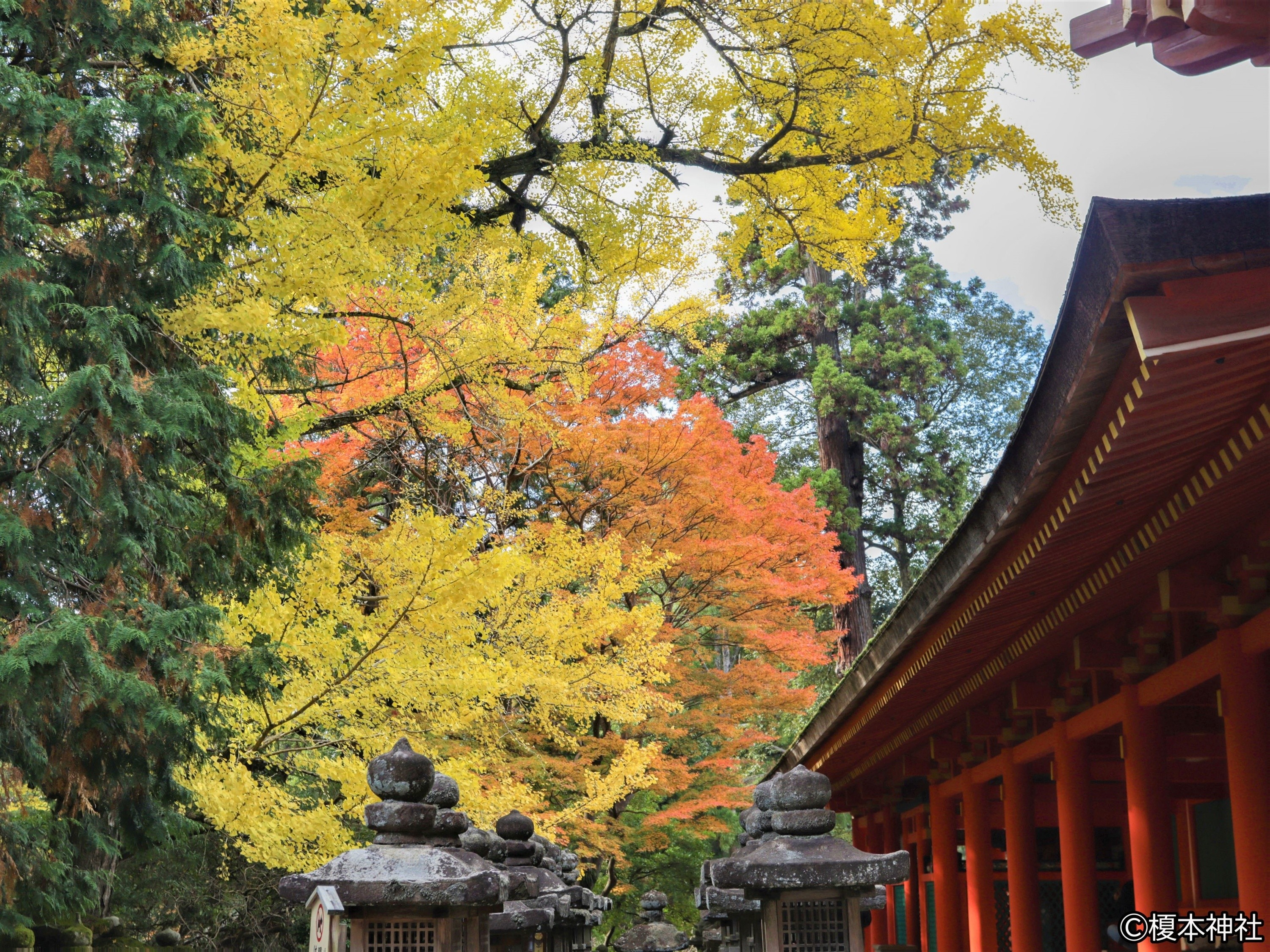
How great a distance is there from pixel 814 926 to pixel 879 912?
1496 centimetres

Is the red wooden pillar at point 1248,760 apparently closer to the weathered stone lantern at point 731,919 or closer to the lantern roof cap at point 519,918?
the weathered stone lantern at point 731,919

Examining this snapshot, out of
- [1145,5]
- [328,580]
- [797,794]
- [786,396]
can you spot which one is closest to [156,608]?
[328,580]

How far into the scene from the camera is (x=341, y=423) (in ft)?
27.1

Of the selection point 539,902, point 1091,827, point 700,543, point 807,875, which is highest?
point 700,543

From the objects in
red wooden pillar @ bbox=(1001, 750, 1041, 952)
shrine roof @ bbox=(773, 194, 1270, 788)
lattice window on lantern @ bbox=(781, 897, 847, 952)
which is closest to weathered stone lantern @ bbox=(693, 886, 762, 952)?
lattice window on lantern @ bbox=(781, 897, 847, 952)

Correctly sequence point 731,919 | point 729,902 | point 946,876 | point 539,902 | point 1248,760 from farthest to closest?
point 946,876 → point 731,919 → point 729,902 → point 539,902 → point 1248,760

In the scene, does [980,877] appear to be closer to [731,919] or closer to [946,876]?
[946,876]

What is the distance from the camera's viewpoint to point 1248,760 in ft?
16.8

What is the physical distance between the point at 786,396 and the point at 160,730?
1070 inches

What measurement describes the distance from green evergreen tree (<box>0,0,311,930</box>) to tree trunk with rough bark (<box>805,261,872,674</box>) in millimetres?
15852

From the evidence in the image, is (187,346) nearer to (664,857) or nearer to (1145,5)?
(1145,5)

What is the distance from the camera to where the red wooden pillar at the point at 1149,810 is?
6.36m

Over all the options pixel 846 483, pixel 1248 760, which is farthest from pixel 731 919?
pixel 846 483

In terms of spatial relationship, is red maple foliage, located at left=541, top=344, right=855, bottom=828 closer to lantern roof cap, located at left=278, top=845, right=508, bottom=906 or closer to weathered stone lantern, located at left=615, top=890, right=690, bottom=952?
weathered stone lantern, located at left=615, top=890, right=690, bottom=952
